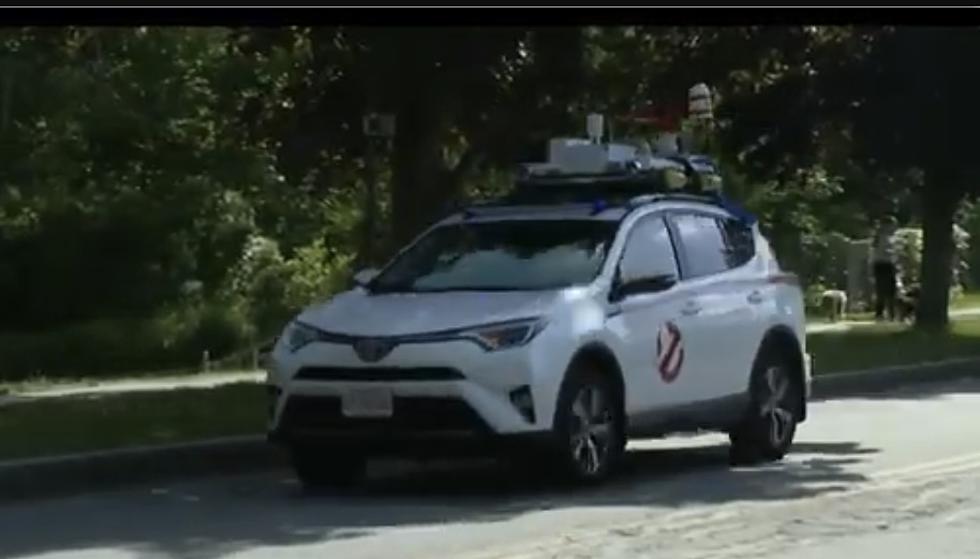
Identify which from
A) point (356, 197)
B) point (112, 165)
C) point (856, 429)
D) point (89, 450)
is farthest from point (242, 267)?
point (89, 450)

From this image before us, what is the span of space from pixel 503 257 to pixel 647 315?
89cm

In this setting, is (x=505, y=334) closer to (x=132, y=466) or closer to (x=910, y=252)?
(x=132, y=466)

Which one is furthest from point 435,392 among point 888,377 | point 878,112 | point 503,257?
point 878,112

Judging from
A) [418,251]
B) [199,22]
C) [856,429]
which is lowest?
[856,429]

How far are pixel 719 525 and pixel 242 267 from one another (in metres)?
23.7

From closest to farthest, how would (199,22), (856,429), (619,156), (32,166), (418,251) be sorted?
(199,22) < (418,251) < (619,156) < (856,429) < (32,166)

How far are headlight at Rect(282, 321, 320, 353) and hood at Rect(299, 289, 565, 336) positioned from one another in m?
0.05

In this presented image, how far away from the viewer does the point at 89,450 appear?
559 inches

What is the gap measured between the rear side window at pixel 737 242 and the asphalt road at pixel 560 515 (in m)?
1.31

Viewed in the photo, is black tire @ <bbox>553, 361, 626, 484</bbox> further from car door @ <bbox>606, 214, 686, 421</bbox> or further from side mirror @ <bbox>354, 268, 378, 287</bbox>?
side mirror @ <bbox>354, 268, 378, 287</bbox>

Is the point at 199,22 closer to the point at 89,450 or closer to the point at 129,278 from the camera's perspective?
the point at 89,450

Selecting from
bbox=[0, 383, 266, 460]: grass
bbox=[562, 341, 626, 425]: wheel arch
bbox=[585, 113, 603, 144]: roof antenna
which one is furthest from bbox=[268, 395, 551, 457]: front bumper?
bbox=[585, 113, 603, 144]: roof antenna

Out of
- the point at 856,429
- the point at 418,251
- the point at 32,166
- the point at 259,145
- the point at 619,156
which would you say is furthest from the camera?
the point at 32,166

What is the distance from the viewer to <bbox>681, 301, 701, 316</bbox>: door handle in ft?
46.3
